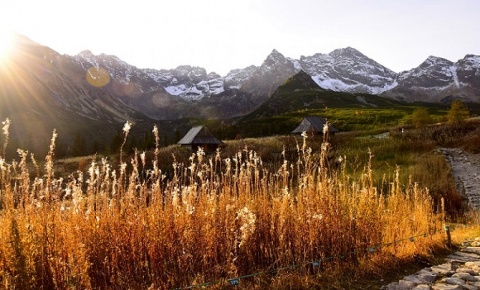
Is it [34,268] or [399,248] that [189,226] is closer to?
[34,268]

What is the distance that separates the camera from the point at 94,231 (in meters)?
3.72

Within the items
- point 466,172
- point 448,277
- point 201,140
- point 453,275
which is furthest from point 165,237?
point 201,140

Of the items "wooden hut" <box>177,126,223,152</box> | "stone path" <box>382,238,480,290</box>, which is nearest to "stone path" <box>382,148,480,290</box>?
"stone path" <box>382,238,480,290</box>

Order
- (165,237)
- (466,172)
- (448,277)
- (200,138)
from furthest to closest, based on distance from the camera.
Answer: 1. (200,138)
2. (466,172)
3. (448,277)
4. (165,237)

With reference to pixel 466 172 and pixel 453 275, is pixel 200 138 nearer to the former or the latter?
pixel 466 172

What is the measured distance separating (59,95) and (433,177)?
206545mm

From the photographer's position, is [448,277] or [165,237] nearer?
[165,237]

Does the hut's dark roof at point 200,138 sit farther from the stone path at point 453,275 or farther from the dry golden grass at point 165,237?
the dry golden grass at point 165,237

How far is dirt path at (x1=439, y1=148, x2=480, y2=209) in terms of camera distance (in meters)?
14.0

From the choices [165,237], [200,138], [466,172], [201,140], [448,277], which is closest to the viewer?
[165,237]

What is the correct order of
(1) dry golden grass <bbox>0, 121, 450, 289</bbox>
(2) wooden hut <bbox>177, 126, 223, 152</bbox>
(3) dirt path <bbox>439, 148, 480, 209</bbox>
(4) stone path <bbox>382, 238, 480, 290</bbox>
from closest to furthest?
(1) dry golden grass <bbox>0, 121, 450, 289</bbox>
(4) stone path <bbox>382, 238, 480, 290</bbox>
(3) dirt path <bbox>439, 148, 480, 209</bbox>
(2) wooden hut <bbox>177, 126, 223, 152</bbox>

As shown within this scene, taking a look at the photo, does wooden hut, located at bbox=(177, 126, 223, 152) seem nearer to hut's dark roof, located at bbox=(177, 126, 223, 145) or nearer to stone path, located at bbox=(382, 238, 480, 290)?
hut's dark roof, located at bbox=(177, 126, 223, 145)

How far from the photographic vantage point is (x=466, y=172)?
682 inches

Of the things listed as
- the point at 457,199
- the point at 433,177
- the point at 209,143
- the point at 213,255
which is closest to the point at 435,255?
the point at 213,255
